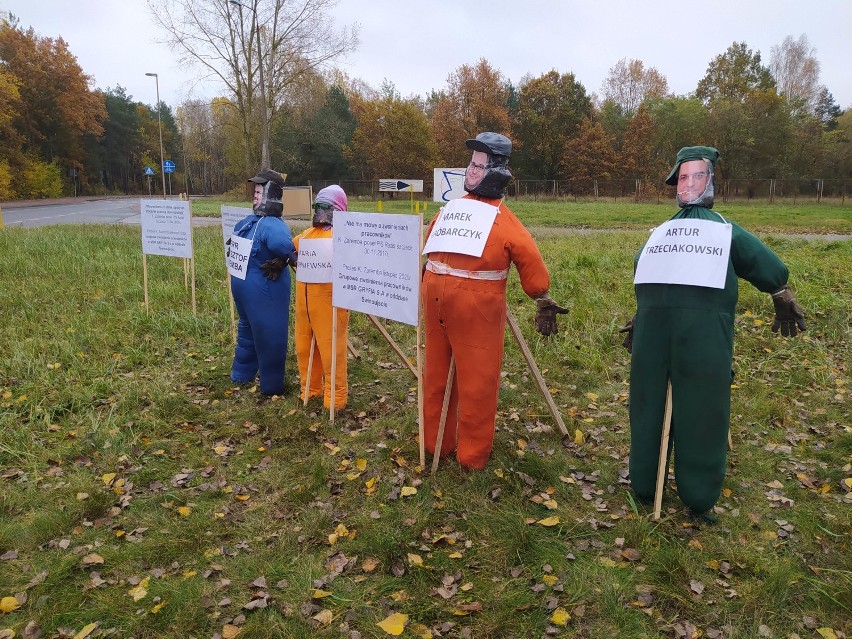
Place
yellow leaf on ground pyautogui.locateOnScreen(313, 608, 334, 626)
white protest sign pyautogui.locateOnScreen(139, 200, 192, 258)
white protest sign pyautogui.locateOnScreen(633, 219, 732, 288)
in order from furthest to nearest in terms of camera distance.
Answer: white protest sign pyautogui.locateOnScreen(139, 200, 192, 258) → white protest sign pyautogui.locateOnScreen(633, 219, 732, 288) → yellow leaf on ground pyautogui.locateOnScreen(313, 608, 334, 626)

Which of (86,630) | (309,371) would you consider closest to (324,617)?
(86,630)

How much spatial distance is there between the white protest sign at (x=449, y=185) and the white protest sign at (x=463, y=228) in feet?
3.09

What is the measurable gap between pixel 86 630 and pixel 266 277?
3.11 metres

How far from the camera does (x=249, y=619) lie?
9.97ft

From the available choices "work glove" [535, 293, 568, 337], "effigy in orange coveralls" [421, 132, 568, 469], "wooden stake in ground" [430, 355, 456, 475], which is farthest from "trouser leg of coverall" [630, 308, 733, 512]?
"wooden stake in ground" [430, 355, 456, 475]

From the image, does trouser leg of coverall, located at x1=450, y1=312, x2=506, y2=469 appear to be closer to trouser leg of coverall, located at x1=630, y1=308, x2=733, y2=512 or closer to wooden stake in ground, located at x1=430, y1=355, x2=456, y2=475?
wooden stake in ground, located at x1=430, y1=355, x2=456, y2=475

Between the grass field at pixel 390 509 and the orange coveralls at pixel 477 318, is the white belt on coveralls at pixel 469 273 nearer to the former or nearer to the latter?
the orange coveralls at pixel 477 318

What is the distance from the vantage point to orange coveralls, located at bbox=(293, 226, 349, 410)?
5246 mm

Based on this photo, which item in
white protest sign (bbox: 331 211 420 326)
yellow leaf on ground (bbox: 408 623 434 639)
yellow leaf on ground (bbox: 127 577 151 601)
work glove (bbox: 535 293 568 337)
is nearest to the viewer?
yellow leaf on ground (bbox: 408 623 434 639)

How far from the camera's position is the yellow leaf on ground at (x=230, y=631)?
2.93 meters

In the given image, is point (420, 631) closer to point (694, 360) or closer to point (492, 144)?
point (694, 360)

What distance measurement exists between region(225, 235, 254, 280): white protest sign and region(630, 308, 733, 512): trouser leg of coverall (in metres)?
3.44

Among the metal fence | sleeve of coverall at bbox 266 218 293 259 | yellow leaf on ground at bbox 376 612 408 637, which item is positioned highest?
the metal fence

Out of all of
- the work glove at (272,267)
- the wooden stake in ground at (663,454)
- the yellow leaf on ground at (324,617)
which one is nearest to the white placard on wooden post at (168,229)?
the work glove at (272,267)
